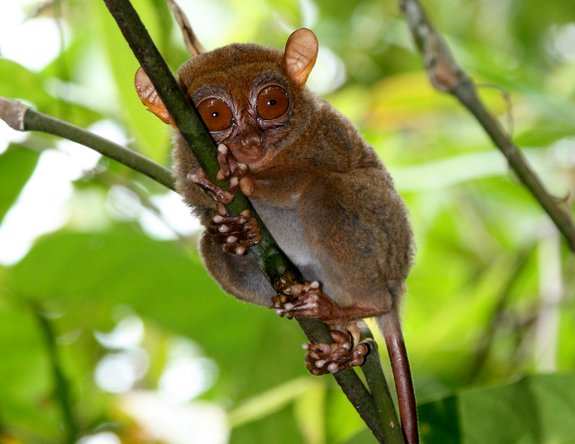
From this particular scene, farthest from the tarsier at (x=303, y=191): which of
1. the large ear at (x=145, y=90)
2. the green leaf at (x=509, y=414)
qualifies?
the green leaf at (x=509, y=414)

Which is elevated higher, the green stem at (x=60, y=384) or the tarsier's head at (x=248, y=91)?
the tarsier's head at (x=248, y=91)

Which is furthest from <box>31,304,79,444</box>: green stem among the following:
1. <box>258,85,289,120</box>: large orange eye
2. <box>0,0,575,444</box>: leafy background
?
<box>258,85,289,120</box>: large orange eye

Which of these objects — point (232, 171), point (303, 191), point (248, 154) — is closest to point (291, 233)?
point (303, 191)

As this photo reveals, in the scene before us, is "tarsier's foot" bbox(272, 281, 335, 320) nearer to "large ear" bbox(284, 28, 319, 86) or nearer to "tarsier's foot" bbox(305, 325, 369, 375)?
"tarsier's foot" bbox(305, 325, 369, 375)

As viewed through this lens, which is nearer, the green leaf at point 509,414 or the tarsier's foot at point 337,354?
the tarsier's foot at point 337,354

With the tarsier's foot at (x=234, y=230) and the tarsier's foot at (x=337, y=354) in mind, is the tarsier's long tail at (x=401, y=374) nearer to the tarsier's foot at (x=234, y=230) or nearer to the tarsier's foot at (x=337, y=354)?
the tarsier's foot at (x=337, y=354)

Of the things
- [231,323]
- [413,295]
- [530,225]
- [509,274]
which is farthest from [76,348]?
[530,225]

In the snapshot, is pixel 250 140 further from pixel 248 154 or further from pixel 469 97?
pixel 469 97
